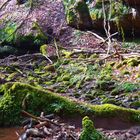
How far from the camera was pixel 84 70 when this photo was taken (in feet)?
37.8

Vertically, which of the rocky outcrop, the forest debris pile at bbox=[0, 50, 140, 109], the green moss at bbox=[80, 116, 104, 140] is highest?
the rocky outcrop

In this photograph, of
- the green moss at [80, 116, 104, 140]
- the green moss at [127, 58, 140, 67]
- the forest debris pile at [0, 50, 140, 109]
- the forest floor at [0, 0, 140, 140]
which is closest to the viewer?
the green moss at [80, 116, 104, 140]

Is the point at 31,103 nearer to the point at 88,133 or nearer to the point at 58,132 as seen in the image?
the point at 58,132

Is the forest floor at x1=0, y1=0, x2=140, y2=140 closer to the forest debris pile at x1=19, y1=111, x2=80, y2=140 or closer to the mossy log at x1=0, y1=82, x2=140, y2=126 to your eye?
the forest debris pile at x1=19, y1=111, x2=80, y2=140

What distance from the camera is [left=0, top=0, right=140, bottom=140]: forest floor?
928 cm

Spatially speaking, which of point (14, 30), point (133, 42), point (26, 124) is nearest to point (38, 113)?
point (26, 124)

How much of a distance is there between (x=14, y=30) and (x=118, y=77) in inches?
282

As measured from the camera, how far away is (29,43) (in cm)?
1546

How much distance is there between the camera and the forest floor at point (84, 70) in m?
9.28

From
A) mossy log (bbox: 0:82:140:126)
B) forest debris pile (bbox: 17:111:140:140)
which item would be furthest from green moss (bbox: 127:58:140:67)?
forest debris pile (bbox: 17:111:140:140)

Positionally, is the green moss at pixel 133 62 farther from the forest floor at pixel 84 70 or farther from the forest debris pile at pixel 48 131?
the forest debris pile at pixel 48 131

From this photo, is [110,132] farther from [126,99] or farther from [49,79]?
[49,79]

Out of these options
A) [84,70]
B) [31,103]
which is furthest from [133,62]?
[31,103]

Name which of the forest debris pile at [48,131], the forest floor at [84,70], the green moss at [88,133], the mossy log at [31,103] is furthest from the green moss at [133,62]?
the green moss at [88,133]
